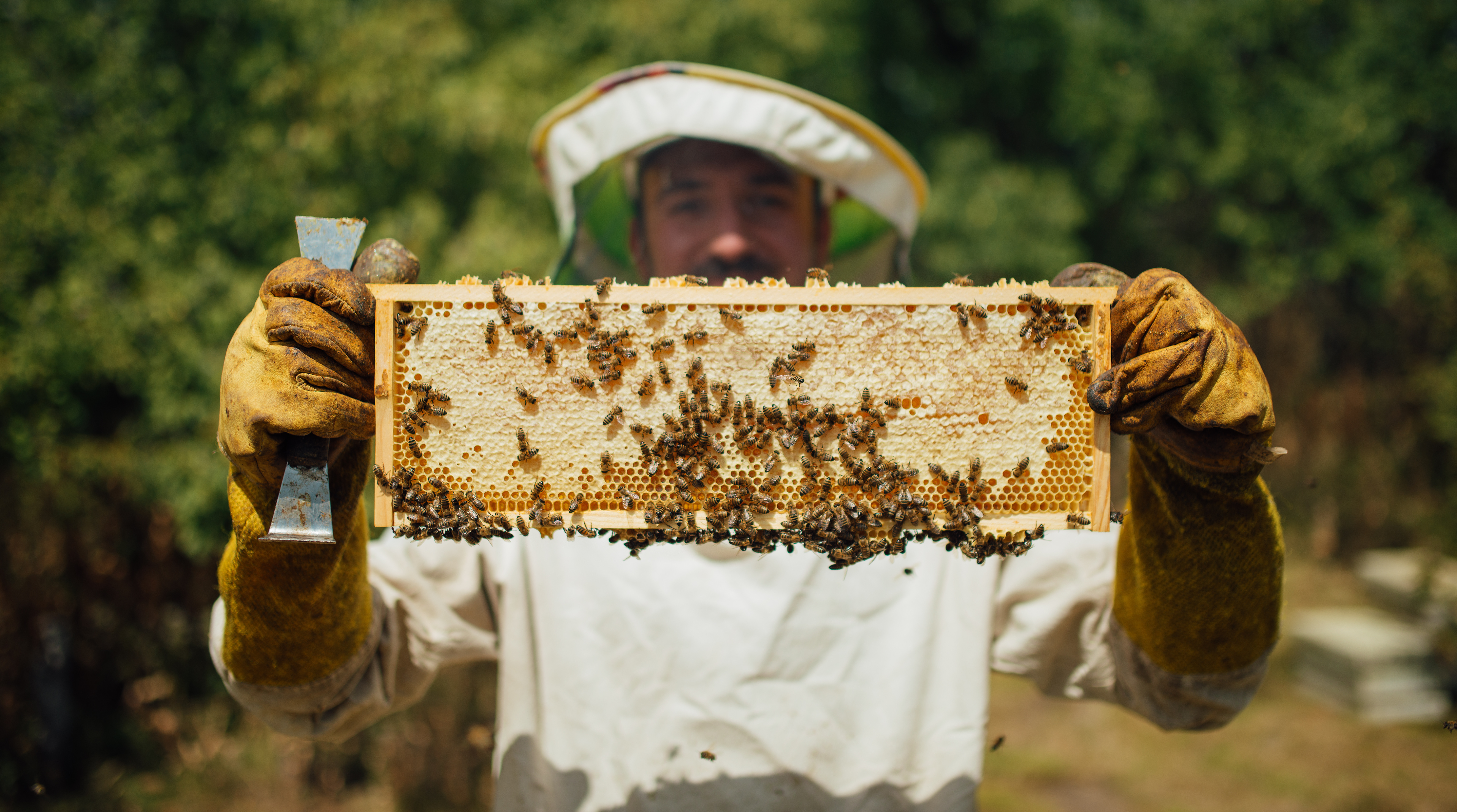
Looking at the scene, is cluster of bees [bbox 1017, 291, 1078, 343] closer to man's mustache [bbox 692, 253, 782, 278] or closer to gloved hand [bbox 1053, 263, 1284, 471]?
gloved hand [bbox 1053, 263, 1284, 471]

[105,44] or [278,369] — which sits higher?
[105,44]

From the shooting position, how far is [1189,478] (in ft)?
7.45

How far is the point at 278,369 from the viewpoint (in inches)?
78.9

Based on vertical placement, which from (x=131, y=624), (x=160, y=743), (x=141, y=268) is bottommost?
(x=160, y=743)

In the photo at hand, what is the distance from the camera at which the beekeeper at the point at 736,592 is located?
6.87ft

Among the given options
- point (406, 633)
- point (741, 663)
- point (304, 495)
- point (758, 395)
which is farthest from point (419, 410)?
point (741, 663)

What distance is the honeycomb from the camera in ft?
7.17

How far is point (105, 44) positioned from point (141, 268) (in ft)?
5.48

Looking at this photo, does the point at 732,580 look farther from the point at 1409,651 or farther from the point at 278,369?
the point at 1409,651

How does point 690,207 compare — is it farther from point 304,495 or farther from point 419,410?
point 304,495

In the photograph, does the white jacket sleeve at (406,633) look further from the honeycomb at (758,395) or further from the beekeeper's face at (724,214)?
the beekeeper's face at (724,214)

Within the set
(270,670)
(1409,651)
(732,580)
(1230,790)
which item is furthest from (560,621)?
(1409,651)

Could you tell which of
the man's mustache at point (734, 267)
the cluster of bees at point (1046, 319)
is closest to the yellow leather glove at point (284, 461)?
the man's mustache at point (734, 267)

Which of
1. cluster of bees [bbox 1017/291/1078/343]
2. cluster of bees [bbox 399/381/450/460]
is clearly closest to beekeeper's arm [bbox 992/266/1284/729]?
cluster of bees [bbox 1017/291/1078/343]
